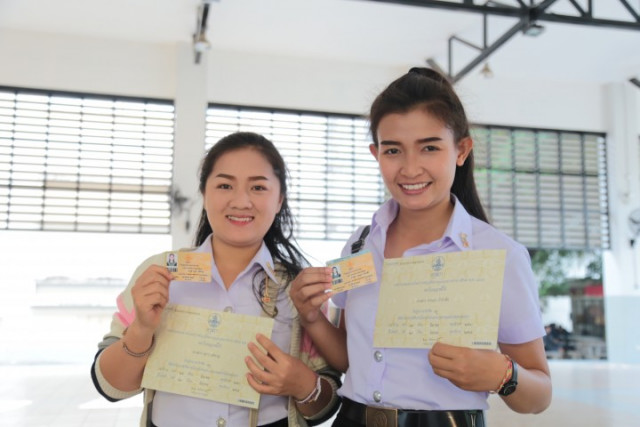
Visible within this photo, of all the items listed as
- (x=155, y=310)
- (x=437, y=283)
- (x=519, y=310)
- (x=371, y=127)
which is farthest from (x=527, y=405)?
(x=155, y=310)

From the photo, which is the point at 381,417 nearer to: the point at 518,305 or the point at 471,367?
the point at 471,367

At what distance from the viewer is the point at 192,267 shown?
53.7 inches

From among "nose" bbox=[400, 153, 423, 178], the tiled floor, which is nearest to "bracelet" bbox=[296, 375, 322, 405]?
"nose" bbox=[400, 153, 423, 178]

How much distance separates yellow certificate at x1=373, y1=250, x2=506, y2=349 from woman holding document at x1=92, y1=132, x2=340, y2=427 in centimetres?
26

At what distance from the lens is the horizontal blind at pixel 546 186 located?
9.40m

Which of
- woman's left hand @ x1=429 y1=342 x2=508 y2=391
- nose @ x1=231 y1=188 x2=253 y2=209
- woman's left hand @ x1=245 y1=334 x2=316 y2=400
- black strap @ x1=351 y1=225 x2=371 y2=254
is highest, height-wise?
nose @ x1=231 y1=188 x2=253 y2=209

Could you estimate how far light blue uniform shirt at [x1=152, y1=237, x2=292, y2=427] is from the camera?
1.37m

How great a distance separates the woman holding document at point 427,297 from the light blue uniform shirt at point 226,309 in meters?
0.13

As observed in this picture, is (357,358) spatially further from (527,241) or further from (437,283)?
(527,241)

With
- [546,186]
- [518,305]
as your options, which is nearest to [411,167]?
[518,305]

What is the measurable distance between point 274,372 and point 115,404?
168 inches

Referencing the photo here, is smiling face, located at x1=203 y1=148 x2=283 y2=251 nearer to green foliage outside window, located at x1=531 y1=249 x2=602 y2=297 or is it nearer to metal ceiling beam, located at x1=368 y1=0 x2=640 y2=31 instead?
metal ceiling beam, located at x1=368 y1=0 x2=640 y2=31

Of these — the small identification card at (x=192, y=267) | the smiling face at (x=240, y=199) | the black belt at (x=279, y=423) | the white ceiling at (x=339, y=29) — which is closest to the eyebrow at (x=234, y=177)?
the smiling face at (x=240, y=199)

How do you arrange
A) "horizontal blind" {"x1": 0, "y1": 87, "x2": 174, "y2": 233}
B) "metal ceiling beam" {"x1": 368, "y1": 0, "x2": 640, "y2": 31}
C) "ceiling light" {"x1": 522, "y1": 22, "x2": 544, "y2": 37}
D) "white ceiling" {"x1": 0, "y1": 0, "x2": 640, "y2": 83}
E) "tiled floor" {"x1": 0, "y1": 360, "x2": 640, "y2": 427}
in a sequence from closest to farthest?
"tiled floor" {"x1": 0, "y1": 360, "x2": 640, "y2": 427}
"metal ceiling beam" {"x1": 368, "y1": 0, "x2": 640, "y2": 31}
"ceiling light" {"x1": 522, "y1": 22, "x2": 544, "y2": 37}
"white ceiling" {"x1": 0, "y1": 0, "x2": 640, "y2": 83}
"horizontal blind" {"x1": 0, "y1": 87, "x2": 174, "y2": 233}
